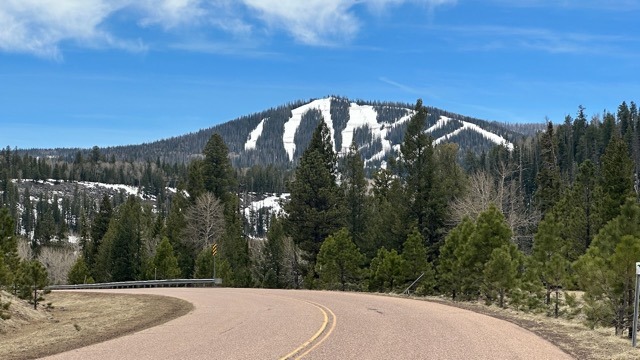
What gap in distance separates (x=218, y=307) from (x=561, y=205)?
3955 cm

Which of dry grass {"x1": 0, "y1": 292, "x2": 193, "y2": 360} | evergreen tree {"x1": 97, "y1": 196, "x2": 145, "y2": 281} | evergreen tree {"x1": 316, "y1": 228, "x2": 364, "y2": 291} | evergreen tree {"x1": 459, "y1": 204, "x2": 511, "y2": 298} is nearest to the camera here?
dry grass {"x1": 0, "y1": 292, "x2": 193, "y2": 360}

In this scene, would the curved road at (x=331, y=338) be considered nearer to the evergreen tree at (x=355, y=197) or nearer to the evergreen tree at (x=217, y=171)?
the evergreen tree at (x=355, y=197)

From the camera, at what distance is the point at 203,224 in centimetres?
6819

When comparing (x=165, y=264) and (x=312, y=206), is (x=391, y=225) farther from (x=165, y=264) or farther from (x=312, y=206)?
(x=165, y=264)

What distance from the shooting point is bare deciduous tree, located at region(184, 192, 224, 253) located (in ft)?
219

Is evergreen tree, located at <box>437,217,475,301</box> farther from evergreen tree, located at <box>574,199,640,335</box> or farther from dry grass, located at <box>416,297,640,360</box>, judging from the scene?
evergreen tree, located at <box>574,199,640,335</box>

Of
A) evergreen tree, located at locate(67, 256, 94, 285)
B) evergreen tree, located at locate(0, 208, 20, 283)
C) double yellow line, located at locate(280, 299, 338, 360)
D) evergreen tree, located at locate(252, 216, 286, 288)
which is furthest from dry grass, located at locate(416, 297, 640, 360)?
evergreen tree, located at locate(67, 256, 94, 285)

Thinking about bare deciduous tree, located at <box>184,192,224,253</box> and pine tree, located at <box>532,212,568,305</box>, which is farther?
bare deciduous tree, located at <box>184,192,224,253</box>

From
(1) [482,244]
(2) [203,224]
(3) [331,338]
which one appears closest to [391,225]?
(1) [482,244]

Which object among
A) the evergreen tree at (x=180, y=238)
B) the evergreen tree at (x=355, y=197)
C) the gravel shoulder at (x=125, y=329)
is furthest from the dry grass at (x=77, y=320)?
the evergreen tree at (x=180, y=238)

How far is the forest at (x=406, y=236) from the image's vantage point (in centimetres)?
2392

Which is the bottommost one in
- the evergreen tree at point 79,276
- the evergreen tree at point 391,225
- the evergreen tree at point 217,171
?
the evergreen tree at point 79,276

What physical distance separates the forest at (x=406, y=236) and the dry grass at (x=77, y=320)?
7.06ft

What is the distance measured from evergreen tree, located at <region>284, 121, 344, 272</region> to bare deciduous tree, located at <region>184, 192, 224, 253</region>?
52.6ft
